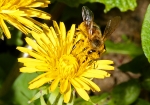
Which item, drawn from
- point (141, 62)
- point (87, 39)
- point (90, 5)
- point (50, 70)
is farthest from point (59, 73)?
point (90, 5)

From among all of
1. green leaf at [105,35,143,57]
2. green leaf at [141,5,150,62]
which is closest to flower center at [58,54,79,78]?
green leaf at [141,5,150,62]

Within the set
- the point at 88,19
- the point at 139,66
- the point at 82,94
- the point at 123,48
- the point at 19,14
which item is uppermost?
the point at 19,14

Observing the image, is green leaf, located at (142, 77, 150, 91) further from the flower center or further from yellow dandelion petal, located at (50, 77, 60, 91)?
yellow dandelion petal, located at (50, 77, 60, 91)

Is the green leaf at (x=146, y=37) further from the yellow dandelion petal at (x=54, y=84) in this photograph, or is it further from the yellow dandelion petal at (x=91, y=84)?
the yellow dandelion petal at (x=54, y=84)

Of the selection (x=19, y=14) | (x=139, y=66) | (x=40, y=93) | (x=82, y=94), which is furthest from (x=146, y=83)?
(x=19, y=14)

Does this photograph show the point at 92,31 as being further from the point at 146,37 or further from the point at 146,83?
the point at 146,83

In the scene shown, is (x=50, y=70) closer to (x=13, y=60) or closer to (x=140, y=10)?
(x=13, y=60)

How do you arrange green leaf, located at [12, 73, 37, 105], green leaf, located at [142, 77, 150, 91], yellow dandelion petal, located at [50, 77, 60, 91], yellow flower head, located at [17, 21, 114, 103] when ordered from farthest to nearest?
green leaf, located at [12, 73, 37, 105]
green leaf, located at [142, 77, 150, 91]
yellow flower head, located at [17, 21, 114, 103]
yellow dandelion petal, located at [50, 77, 60, 91]

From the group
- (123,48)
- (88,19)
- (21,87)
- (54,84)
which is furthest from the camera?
(123,48)
